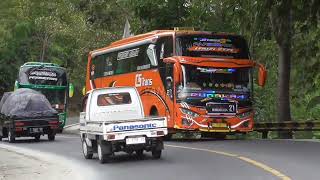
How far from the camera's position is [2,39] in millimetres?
46438

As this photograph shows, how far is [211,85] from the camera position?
71.6 feet

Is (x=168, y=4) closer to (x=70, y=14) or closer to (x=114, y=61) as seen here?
(x=114, y=61)

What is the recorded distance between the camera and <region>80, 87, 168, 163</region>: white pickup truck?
15.5 meters

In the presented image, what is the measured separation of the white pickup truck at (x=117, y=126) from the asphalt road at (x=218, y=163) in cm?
35

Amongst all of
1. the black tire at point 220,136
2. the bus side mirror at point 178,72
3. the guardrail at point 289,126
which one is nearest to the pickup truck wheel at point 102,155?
the bus side mirror at point 178,72

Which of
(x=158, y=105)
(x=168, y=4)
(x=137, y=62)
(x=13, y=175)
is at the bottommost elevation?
(x=13, y=175)

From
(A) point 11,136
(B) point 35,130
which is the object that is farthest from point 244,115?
(A) point 11,136

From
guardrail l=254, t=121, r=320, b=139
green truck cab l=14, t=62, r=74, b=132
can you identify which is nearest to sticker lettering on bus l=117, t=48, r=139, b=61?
guardrail l=254, t=121, r=320, b=139

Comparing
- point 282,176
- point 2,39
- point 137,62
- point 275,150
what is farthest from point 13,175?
point 2,39

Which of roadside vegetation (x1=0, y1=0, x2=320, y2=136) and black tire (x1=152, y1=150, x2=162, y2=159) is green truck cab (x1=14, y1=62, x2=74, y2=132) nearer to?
A: roadside vegetation (x1=0, y1=0, x2=320, y2=136)

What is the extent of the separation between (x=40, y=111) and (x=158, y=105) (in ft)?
20.0

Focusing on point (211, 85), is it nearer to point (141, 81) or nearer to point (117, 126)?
point (141, 81)

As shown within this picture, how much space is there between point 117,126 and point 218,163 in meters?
2.70

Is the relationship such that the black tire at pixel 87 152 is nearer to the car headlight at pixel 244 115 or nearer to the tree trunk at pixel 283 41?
the car headlight at pixel 244 115
